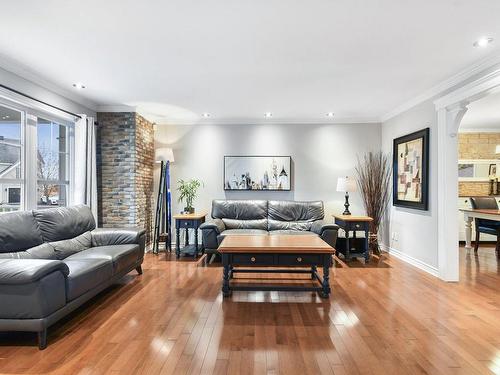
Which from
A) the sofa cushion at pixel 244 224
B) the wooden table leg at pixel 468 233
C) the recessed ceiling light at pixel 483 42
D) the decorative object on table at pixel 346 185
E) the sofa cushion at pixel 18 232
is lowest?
the wooden table leg at pixel 468 233

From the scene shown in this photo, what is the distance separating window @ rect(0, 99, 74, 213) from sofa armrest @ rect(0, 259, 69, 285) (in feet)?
5.22

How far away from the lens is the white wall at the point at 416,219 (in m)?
4.24

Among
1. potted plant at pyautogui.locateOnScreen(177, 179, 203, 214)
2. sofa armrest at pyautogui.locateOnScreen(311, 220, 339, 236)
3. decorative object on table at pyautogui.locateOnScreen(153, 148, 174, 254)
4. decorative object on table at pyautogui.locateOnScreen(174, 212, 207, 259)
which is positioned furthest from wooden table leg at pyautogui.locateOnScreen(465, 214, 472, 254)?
decorative object on table at pyautogui.locateOnScreen(153, 148, 174, 254)

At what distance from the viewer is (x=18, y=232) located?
9.87 feet

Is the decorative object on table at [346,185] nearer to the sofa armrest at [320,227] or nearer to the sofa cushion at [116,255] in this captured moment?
the sofa armrest at [320,227]

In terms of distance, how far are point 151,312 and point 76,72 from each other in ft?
9.56

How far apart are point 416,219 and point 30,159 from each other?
5.39 m

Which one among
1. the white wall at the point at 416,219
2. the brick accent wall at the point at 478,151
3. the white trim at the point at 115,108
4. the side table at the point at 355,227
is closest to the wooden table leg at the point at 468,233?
the brick accent wall at the point at 478,151

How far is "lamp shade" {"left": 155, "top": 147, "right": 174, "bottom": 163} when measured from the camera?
5633mm

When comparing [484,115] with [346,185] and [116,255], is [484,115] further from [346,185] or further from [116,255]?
[116,255]

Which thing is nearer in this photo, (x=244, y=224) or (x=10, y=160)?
(x=10, y=160)

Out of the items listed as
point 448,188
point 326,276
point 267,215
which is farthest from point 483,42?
point 267,215

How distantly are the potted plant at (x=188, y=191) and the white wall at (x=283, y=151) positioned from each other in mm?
148

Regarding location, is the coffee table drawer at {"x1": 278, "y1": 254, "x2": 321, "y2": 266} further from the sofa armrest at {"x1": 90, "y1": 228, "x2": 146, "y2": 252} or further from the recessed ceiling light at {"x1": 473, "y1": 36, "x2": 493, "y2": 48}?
the recessed ceiling light at {"x1": 473, "y1": 36, "x2": 493, "y2": 48}
